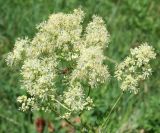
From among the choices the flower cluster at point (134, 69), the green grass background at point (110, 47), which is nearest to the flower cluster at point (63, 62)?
the flower cluster at point (134, 69)

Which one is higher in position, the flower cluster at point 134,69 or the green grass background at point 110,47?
the green grass background at point 110,47

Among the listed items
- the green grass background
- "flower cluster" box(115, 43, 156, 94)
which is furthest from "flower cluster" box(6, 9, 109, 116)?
the green grass background

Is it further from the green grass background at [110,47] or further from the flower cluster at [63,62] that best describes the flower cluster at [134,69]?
the green grass background at [110,47]

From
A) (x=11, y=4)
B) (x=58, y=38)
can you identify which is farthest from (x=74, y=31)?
(x=11, y=4)

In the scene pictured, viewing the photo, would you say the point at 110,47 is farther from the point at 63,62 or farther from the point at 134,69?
the point at 134,69

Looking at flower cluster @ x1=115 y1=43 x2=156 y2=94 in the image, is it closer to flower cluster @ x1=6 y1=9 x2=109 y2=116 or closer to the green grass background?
flower cluster @ x1=6 y1=9 x2=109 y2=116

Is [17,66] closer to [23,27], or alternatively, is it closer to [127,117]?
[127,117]
